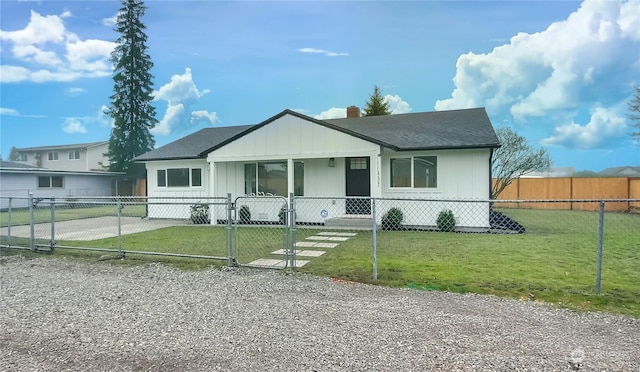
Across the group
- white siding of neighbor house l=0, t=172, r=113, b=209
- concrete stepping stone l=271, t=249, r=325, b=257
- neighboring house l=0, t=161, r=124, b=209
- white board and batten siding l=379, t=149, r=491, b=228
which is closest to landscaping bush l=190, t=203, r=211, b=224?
concrete stepping stone l=271, t=249, r=325, b=257

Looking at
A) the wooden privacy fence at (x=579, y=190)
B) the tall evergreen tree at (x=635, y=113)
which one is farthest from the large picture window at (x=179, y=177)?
the tall evergreen tree at (x=635, y=113)

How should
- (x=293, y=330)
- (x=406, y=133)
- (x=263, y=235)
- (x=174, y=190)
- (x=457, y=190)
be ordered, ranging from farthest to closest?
(x=174, y=190) < (x=406, y=133) < (x=457, y=190) < (x=263, y=235) < (x=293, y=330)

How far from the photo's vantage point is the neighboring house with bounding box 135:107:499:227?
12031 millimetres

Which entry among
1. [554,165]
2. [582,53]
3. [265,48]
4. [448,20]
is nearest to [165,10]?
[265,48]

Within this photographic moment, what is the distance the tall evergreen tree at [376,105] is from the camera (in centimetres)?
3472

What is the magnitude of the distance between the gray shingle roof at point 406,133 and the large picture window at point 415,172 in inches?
22.9

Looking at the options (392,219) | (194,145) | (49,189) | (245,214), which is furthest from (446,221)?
(49,189)

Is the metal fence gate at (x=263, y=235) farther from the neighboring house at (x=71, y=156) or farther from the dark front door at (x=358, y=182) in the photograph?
the neighboring house at (x=71, y=156)

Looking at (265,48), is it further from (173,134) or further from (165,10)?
(173,134)

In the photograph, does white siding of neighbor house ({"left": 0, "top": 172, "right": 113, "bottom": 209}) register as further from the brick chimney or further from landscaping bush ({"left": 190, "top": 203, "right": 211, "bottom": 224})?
the brick chimney

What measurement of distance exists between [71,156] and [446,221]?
138 feet

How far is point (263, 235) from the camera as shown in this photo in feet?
36.2

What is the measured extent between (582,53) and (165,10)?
83.5 ft

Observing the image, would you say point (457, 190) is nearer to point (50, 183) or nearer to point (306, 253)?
point (306, 253)
